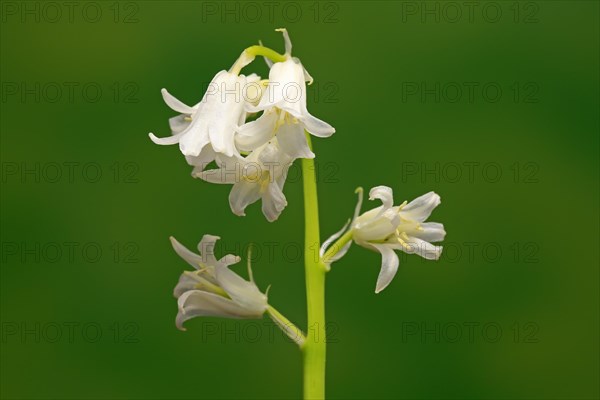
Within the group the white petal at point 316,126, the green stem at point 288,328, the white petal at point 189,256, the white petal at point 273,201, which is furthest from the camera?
the white petal at point 189,256

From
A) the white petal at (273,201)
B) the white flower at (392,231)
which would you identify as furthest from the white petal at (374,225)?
the white petal at (273,201)

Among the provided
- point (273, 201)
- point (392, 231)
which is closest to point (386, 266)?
point (392, 231)

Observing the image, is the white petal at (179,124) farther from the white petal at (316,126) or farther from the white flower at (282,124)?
the white petal at (316,126)

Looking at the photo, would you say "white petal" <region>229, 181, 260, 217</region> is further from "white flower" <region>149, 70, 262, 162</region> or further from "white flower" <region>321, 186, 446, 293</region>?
"white flower" <region>321, 186, 446, 293</region>

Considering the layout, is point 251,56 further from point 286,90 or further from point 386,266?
point 386,266

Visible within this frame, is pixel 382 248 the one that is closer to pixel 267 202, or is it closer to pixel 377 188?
pixel 377 188

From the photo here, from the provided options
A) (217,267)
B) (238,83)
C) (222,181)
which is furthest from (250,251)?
(238,83)
